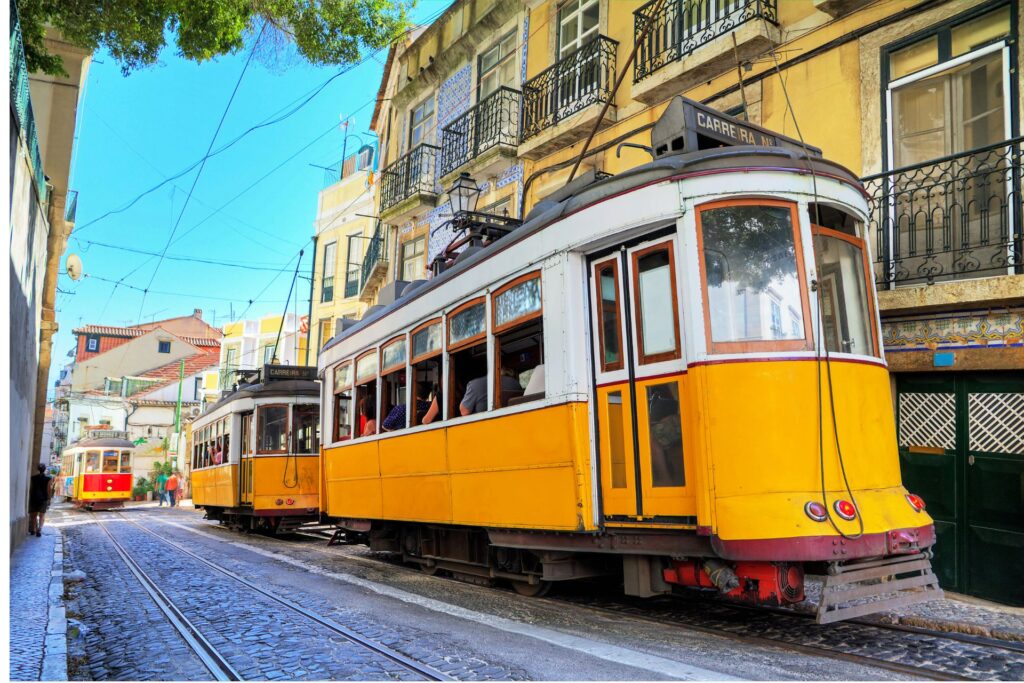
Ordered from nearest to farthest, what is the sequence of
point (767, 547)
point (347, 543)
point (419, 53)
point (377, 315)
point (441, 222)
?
1. point (767, 547)
2. point (377, 315)
3. point (347, 543)
4. point (441, 222)
5. point (419, 53)

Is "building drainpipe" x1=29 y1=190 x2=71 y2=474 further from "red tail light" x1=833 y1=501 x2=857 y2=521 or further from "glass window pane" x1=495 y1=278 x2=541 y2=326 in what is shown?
"red tail light" x1=833 y1=501 x2=857 y2=521

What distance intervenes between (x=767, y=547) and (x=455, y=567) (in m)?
4.52

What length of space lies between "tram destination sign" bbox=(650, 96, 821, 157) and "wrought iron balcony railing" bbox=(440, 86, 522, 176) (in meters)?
8.56

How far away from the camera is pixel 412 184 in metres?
18.6

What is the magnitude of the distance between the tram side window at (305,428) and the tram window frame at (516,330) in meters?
9.53

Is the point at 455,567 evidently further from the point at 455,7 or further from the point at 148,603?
the point at 455,7

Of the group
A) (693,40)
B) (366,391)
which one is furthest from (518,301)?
(693,40)

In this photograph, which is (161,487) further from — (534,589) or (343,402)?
(534,589)

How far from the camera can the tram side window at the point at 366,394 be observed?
994cm

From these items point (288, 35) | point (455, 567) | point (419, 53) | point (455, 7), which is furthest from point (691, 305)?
point (419, 53)

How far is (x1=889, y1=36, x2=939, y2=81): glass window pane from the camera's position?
8.34 m

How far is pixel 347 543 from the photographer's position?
14.0 m

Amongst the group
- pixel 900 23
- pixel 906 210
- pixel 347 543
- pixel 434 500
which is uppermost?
pixel 900 23

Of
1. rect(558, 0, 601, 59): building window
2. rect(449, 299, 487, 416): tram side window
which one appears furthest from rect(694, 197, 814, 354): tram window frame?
rect(558, 0, 601, 59): building window
